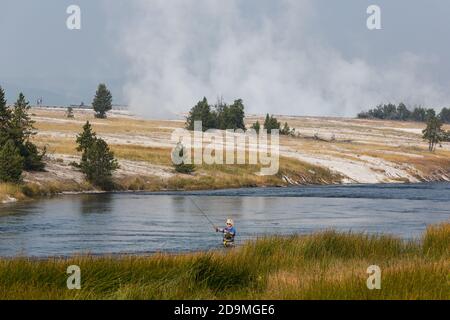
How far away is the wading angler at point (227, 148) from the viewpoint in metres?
99.0

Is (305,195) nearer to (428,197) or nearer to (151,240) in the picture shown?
(428,197)

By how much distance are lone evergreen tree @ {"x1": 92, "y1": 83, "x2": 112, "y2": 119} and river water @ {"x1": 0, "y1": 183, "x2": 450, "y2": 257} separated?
9679 cm

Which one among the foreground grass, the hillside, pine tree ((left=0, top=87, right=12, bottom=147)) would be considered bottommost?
the hillside

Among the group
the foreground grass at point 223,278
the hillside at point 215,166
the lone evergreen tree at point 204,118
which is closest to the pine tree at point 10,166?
the hillside at point 215,166

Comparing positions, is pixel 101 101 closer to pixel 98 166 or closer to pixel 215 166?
pixel 215 166

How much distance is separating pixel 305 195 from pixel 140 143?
129 feet

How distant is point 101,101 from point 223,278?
514 feet

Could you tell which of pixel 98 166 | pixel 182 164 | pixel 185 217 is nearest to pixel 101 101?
pixel 182 164

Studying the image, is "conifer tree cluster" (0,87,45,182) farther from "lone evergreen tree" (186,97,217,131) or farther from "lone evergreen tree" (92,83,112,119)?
"lone evergreen tree" (92,83,112,119)

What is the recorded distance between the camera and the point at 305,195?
79.1 meters

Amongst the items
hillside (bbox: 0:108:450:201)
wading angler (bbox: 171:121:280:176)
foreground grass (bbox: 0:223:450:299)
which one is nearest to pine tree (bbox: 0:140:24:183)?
hillside (bbox: 0:108:450:201)

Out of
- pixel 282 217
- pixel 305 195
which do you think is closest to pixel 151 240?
pixel 282 217

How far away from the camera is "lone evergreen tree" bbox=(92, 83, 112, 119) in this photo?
174 m

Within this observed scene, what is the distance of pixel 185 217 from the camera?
54.1m
